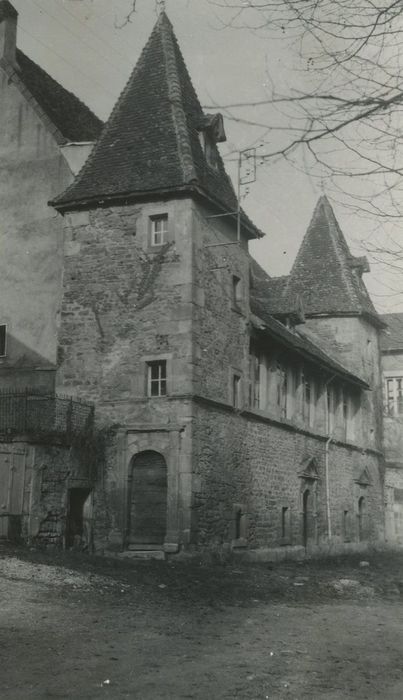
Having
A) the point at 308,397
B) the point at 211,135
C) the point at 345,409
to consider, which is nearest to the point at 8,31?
the point at 211,135

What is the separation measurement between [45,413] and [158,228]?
5.19 m

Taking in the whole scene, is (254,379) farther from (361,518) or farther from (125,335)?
(361,518)

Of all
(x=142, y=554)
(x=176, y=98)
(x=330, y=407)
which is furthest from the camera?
(x=330, y=407)

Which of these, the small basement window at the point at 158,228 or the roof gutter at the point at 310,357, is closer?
the small basement window at the point at 158,228

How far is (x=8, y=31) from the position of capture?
926 inches

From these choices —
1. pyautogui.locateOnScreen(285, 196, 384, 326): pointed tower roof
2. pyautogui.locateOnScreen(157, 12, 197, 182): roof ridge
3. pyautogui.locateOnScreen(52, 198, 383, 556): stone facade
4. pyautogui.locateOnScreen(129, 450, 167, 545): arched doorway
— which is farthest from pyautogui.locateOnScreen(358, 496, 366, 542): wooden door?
pyautogui.locateOnScreen(157, 12, 197, 182): roof ridge

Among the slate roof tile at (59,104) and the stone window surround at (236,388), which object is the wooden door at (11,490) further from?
the slate roof tile at (59,104)

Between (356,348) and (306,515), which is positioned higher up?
(356,348)

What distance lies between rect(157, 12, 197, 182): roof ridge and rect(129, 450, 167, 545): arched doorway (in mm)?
6664

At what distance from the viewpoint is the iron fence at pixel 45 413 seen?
18172mm

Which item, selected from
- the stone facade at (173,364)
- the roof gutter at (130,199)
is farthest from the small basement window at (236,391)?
the roof gutter at (130,199)

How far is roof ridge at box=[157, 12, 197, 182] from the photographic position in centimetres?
1995

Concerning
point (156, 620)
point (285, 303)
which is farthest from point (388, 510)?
point (156, 620)

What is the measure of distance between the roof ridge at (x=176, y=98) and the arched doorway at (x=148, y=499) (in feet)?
21.9
